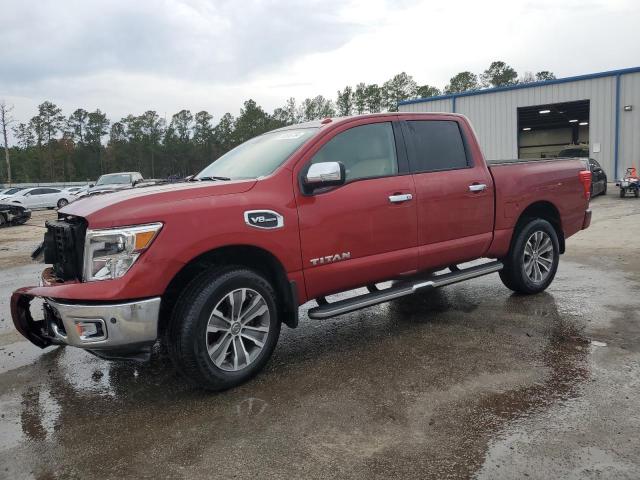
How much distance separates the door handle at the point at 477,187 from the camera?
199 inches

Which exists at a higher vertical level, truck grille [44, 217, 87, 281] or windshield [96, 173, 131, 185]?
windshield [96, 173, 131, 185]

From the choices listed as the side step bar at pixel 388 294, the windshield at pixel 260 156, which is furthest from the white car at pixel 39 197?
the side step bar at pixel 388 294

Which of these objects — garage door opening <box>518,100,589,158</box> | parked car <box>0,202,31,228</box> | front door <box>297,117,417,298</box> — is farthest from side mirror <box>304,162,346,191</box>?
garage door opening <box>518,100,589,158</box>

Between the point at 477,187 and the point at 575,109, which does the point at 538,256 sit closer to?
the point at 477,187

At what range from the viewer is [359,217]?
13.9ft

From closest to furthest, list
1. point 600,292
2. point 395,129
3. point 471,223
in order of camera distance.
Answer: point 395,129, point 471,223, point 600,292

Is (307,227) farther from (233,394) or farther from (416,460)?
(416,460)

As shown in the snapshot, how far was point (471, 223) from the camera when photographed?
200 inches

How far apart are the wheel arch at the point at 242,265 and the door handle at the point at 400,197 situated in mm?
1186

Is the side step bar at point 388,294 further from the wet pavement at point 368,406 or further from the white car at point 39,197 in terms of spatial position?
the white car at point 39,197

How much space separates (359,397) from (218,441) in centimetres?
99

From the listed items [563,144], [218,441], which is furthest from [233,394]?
[563,144]

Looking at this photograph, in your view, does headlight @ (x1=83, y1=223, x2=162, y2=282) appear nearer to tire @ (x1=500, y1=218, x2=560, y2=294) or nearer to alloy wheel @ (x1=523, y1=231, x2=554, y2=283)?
tire @ (x1=500, y1=218, x2=560, y2=294)

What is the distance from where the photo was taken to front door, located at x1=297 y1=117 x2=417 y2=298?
13.2ft
